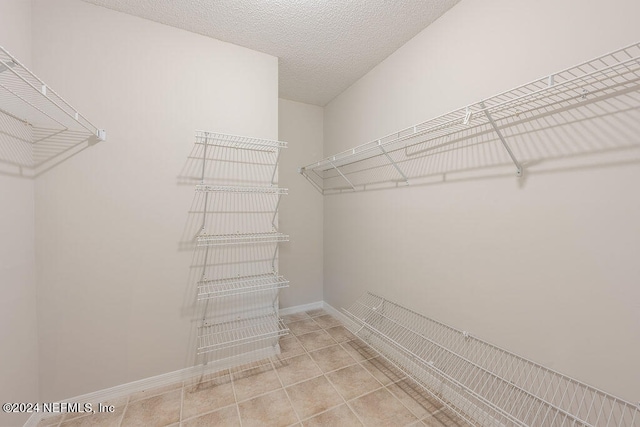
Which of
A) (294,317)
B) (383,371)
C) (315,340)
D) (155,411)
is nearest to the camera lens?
(155,411)

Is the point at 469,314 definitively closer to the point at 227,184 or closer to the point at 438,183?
the point at 438,183

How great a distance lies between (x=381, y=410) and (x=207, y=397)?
1.16 meters

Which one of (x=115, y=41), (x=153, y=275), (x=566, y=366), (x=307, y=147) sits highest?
(x=115, y=41)

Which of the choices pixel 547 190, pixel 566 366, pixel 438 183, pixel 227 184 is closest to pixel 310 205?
pixel 227 184

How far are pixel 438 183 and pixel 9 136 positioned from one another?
253 cm

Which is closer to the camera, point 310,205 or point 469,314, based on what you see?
point 469,314

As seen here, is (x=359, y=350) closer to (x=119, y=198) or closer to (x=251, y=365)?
(x=251, y=365)

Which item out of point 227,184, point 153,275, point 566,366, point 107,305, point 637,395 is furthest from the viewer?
point 227,184

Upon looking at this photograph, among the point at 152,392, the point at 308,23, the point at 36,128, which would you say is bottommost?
the point at 152,392

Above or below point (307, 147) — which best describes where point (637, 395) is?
below

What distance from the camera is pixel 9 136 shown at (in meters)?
1.33

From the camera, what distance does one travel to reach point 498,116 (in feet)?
4.45

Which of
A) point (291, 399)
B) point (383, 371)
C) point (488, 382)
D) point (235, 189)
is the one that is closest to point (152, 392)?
point (291, 399)

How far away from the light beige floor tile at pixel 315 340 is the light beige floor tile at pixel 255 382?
1.36 ft
